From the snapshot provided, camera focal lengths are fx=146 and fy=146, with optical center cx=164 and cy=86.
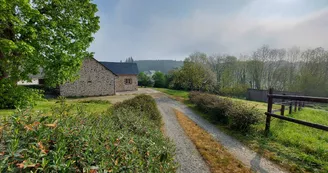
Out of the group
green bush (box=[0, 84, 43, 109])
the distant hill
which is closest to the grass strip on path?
green bush (box=[0, 84, 43, 109])

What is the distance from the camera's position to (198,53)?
3070cm

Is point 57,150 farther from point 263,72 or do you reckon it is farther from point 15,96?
point 263,72

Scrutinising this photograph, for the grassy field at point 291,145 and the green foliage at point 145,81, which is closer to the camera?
the grassy field at point 291,145

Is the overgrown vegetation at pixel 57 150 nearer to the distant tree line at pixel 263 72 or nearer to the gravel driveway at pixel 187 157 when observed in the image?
the gravel driveway at pixel 187 157

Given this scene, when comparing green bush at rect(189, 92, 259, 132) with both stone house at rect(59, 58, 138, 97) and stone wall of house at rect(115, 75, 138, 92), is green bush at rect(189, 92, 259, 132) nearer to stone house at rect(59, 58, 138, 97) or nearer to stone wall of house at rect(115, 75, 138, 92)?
stone house at rect(59, 58, 138, 97)

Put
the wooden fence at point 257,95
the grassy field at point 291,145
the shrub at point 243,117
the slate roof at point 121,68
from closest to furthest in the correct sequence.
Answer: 1. the grassy field at point 291,145
2. the shrub at point 243,117
3. the wooden fence at point 257,95
4. the slate roof at point 121,68

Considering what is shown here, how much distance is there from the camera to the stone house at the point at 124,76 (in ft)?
84.2

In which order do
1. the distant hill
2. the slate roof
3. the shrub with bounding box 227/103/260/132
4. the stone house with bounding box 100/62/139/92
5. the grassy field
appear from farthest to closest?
the distant hill < the slate roof < the stone house with bounding box 100/62/139/92 < the shrub with bounding box 227/103/260/132 < the grassy field

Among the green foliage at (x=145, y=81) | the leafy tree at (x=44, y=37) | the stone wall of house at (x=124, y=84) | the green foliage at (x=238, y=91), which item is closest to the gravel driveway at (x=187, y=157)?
the leafy tree at (x=44, y=37)

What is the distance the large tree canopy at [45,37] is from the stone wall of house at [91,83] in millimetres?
12328

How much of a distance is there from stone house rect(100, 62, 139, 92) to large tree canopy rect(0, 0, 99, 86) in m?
18.1

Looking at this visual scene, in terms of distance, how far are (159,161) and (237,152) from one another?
3.54 m

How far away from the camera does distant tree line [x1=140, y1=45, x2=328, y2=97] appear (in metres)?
19.7

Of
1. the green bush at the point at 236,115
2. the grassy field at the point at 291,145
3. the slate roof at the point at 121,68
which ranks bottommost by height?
the grassy field at the point at 291,145
